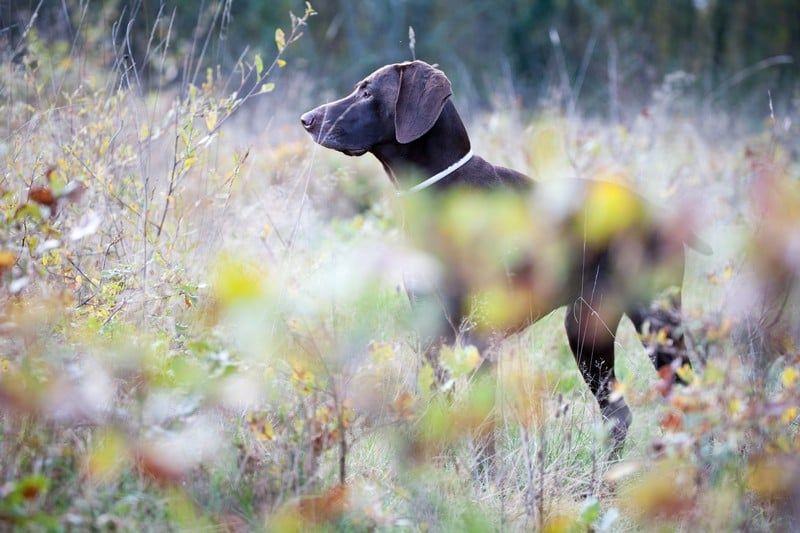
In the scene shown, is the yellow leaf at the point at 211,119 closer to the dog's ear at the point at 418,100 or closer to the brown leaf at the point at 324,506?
the dog's ear at the point at 418,100

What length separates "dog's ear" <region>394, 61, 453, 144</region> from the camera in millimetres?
3148

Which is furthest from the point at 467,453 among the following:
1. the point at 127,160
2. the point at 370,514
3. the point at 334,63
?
the point at 334,63

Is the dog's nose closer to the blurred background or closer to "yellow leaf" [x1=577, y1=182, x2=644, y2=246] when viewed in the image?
"yellow leaf" [x1=577, y1=182, x2=644, y2=246]

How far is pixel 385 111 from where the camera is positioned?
3.25 meters

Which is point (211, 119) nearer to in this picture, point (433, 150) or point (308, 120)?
point (308, 120)

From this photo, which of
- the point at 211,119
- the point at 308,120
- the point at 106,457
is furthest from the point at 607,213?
the point at 106,457

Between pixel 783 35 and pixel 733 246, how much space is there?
11.8 m

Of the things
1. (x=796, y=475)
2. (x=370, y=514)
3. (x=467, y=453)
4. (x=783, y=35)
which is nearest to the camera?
(x=796, y=475)

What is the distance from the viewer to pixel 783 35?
48.3ft

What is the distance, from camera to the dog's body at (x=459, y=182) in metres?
3.17

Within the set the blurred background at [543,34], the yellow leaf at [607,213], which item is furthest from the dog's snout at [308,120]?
the blurred background at [543,34]

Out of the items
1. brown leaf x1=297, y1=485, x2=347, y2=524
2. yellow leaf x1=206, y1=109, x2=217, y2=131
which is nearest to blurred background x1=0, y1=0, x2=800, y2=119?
yellow leaf x1=206, y1=109, x2=217, y2=131

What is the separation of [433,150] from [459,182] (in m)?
0.16

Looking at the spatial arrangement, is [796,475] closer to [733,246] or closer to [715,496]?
[715,496]
